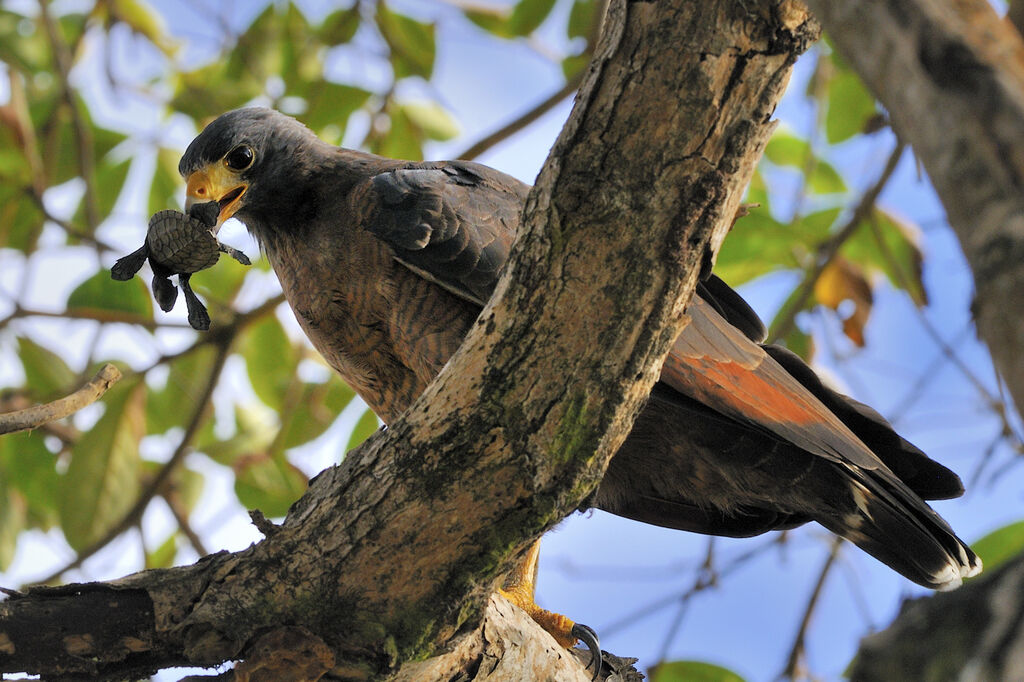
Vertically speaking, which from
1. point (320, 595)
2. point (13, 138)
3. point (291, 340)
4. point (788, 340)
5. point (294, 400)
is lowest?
point (320, 595)

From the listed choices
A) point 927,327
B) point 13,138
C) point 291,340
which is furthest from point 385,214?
point 13,138

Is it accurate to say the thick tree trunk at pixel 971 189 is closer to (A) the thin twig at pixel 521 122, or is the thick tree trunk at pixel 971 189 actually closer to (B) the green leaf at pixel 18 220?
(A) the thin twig at pixel 521 122

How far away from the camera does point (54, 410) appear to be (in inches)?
96.6

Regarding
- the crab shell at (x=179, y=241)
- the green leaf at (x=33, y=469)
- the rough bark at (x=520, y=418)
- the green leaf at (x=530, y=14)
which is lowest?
the rough bark at (x=520, y=418)

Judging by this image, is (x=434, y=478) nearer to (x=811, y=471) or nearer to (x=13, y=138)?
(x=811, y=471)

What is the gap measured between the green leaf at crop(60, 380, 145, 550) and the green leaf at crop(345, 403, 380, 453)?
1031mm

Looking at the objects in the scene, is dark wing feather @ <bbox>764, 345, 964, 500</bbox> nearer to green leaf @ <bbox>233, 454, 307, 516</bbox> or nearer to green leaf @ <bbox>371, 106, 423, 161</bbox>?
green leaf @ <bbox>233, 454, 307, 516</bbox>

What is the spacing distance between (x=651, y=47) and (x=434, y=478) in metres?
1.04

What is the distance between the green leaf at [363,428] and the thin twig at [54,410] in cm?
193

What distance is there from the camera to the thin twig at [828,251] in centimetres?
426

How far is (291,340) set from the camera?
→ 5.55 meters

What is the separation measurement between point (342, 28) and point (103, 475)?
2.71 metres

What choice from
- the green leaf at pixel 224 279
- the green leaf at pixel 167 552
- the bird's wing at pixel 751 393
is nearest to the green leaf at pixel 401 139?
the green leaf at pixel 224 279

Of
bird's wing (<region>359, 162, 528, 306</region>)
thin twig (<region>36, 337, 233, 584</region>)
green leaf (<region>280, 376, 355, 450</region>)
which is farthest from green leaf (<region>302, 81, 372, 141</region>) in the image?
bird's wing (<region>359, 162, 528, 306</region>)
